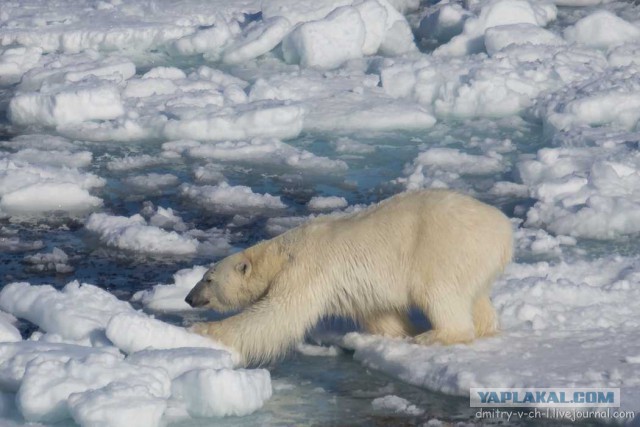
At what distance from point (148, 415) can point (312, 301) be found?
131 centimetres

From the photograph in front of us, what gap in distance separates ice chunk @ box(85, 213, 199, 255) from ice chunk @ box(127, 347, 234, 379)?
2248mm

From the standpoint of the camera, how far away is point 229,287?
5.36m

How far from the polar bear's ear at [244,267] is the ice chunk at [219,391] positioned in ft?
3.18

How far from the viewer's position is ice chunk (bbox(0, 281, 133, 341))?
196 inches

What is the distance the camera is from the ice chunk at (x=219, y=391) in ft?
13.8

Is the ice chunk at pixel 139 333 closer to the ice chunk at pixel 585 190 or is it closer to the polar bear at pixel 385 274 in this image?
the polar bear at pixel 385 274

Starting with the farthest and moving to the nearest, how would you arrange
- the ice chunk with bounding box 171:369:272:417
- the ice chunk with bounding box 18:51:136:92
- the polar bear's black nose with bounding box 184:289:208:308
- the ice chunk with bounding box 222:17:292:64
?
the ice chunk with bounding box 222:17:292:64 < the ice chunk with bounding box 18:51:136:92 < the polar bear's black nose with bounding box 184:289:208:308 < the ice chunk with bounding box 171:369:272:417

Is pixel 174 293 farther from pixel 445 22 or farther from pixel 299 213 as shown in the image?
pixel 445 22

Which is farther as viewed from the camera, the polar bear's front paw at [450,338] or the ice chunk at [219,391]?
the polar bear's front paw at [450,338]

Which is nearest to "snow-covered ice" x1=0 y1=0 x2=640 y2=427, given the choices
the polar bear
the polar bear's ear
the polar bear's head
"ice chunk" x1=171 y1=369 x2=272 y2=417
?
"ice chunk" x1=171 y1=369 x2=272 y2=417

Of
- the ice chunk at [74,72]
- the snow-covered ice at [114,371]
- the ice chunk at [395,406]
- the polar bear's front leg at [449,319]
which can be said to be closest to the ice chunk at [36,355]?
the snow-covered ice at [114,371]

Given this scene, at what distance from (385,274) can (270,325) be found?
589mm

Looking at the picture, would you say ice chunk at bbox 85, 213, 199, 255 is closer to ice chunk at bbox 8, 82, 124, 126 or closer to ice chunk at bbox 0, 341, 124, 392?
ice chunk at bbox 0, 341, 124, 392

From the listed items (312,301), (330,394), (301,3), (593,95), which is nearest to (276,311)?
(312,301)
